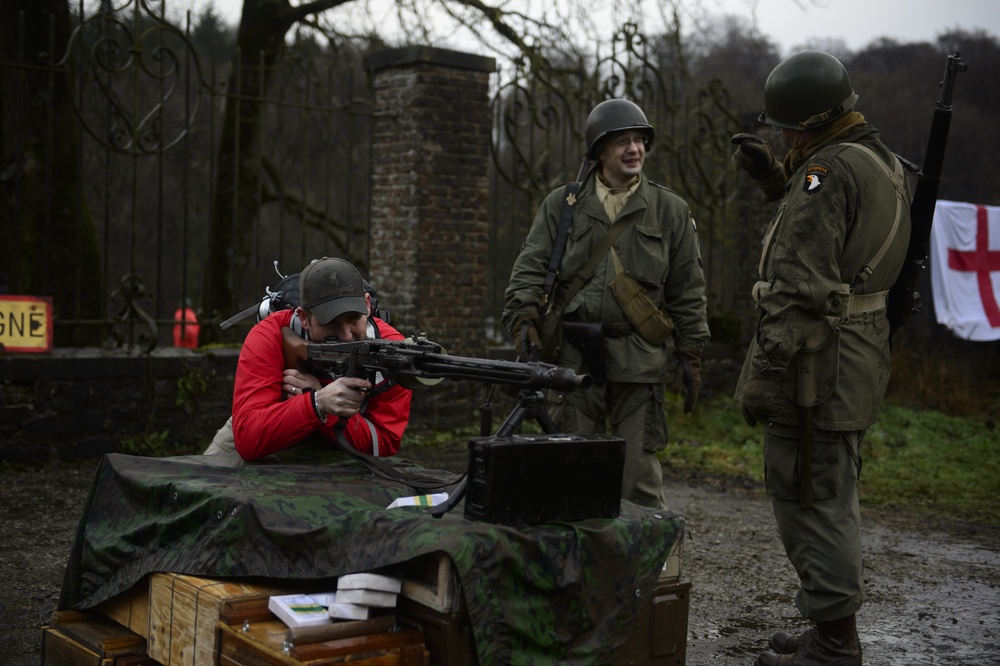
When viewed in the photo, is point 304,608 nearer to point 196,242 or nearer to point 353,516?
point 353,516

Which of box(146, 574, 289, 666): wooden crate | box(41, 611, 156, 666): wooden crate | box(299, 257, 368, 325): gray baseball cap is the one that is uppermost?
box(299, 257, 368, 325): gray baseball cap

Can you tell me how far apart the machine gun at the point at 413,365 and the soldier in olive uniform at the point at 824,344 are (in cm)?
122

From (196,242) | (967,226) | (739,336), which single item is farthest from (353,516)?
(196,242)

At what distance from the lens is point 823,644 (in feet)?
12.6

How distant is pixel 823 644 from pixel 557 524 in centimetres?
156

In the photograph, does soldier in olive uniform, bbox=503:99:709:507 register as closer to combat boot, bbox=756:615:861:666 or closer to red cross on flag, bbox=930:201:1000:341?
combat boot, bbox=756:615:861:666

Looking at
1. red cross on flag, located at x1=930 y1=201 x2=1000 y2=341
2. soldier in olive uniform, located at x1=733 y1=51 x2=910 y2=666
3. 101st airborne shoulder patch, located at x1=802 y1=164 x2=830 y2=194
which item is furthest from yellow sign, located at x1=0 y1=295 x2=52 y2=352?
red cross on flag, located at x1=930 y1=201 x2=1000 y2=341

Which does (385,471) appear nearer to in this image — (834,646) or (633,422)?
(633,422)

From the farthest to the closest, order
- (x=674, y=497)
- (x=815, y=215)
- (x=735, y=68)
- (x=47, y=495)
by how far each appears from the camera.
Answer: (x=735, y=68)
(x=674, y=497)
(x=47, y=495)
(x=815, y=215)

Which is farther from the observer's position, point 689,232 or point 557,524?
point 689,232

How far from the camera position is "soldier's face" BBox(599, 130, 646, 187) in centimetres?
501

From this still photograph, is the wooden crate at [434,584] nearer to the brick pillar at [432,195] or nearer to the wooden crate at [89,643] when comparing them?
the wooden crate at [89,643]

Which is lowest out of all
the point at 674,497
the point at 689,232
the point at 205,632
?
the point at 674,497

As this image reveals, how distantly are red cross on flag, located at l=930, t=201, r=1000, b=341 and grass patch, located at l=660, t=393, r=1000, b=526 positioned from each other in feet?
4.12
